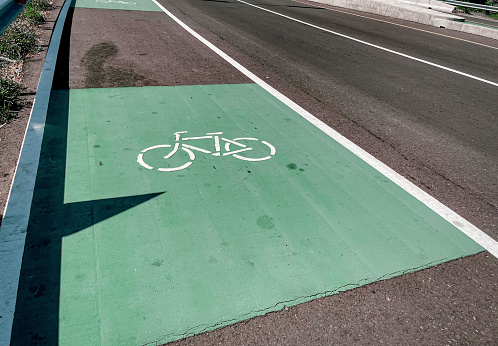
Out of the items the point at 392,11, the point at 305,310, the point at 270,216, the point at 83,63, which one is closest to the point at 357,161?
the point at 270,216

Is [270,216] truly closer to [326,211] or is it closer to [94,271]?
[326,211]

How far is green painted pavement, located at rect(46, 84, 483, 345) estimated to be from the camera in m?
2.91

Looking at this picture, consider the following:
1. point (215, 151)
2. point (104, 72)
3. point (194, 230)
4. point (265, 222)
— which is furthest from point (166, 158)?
point (104, 72)

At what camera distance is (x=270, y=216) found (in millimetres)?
3971

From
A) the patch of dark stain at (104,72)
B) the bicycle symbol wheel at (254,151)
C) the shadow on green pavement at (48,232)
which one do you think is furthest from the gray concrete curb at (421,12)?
the shadow on green pavement at (48,232)

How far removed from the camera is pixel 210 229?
12.2 ft

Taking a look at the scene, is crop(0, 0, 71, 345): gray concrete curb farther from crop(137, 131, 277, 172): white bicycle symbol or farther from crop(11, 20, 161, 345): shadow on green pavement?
crop(137, 131, 277, 172): white bicycle symbol

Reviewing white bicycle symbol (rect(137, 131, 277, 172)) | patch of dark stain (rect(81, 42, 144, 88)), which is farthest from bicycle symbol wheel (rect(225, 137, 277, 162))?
patch of dark stain (rect(81, 42, 144, 88))

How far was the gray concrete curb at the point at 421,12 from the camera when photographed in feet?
57.5

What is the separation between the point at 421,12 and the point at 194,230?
2016 cm

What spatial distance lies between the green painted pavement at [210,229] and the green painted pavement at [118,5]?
37.2 ft

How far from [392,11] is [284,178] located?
19.7 meters

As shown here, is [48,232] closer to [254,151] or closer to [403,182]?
[254,151]

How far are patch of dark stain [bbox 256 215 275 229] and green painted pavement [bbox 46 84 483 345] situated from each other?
0.06 ft
